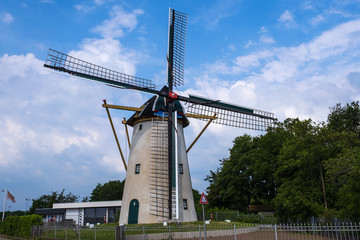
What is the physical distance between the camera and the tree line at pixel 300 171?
20297 millimetres

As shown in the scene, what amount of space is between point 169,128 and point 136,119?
141 inches

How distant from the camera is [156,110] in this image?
988 inches

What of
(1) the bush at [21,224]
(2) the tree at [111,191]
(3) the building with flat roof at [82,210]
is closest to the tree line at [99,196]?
(2) the tree at [111,191]

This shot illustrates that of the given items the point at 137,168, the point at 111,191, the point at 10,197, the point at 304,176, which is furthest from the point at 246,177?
the point at 111,191

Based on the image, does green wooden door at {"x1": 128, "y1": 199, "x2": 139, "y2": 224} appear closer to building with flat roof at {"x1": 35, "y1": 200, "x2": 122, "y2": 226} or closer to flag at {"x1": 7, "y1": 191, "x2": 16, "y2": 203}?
flag at {"x1": 7, "y1": 191, "x2": 16, "y2": 203}

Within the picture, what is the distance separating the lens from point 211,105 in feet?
86.9

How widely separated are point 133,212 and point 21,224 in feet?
30.3

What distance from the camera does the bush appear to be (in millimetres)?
24167

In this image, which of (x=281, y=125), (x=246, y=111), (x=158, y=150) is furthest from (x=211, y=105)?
(x=281, y=125)

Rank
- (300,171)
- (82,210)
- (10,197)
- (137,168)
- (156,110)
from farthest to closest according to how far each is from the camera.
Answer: (82,210)
(10,197)
(300,171)
(137,168)
(156,110)

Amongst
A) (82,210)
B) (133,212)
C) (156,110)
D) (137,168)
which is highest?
(156,110)

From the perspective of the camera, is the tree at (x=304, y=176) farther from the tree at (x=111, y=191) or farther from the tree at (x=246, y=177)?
the tree at (x=111, y=191)

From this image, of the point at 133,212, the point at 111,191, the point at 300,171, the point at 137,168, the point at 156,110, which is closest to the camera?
the point at 133,212

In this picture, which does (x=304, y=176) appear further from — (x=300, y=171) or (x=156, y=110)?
(x=156, y=110)
